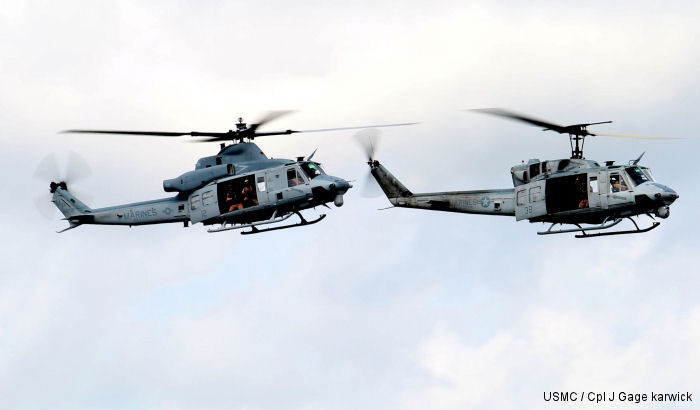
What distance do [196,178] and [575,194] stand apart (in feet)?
55.7

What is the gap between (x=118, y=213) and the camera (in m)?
64.8

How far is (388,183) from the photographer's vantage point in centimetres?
6769

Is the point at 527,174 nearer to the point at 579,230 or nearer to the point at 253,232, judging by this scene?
the point at 579,230

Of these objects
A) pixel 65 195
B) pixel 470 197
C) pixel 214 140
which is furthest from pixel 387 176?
pixel 65 195

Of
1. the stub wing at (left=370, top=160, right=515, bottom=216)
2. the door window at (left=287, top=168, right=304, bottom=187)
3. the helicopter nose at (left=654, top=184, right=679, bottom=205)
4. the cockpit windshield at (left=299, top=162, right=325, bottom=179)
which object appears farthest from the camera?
the stub wing at (left=370, top=160, right=515, bottom=216)

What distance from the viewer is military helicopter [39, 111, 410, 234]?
5931 centimetres

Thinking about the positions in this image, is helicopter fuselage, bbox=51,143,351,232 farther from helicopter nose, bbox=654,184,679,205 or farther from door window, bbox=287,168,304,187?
helicopter nose, bbox=654,184,679,205

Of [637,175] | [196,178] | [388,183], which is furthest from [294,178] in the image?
[637,175]

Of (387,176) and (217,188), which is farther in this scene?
(387,176)

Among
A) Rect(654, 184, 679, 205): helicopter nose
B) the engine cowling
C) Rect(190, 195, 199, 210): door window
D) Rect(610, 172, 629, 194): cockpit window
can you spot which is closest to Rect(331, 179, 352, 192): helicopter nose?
the engine cowling

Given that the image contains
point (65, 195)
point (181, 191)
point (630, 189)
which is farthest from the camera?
point (65, 195)

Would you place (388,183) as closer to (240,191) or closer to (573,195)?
(240,191)

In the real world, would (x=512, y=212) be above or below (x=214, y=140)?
below

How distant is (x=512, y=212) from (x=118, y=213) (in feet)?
61.0
